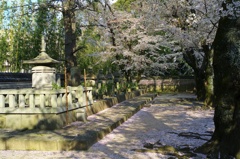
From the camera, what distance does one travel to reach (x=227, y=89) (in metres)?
4.39

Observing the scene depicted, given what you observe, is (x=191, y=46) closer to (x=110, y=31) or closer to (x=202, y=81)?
(x=202, y=81)

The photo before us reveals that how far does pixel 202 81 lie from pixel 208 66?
2.82 metres

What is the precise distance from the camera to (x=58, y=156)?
4926 mm

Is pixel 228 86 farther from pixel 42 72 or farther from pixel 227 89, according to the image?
pixel 42 72

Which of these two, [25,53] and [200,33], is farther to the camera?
[25,53]

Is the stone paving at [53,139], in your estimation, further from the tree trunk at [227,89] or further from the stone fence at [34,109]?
the tree trunk at [227,89]

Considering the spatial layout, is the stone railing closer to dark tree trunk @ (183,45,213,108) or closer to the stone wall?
dark tree trunk @ (183,45,213,108)

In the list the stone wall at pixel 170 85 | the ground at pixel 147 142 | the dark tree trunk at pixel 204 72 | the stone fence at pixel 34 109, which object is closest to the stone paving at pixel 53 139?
the ground at pixel 147 142

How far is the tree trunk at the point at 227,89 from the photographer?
4.28 metres

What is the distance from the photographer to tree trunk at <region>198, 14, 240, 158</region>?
14.0 feet

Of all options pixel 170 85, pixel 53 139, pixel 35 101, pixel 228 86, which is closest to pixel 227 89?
pixel 228 86

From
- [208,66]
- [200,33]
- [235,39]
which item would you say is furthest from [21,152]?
[200,33]

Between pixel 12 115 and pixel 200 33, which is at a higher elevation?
pixel 200 33

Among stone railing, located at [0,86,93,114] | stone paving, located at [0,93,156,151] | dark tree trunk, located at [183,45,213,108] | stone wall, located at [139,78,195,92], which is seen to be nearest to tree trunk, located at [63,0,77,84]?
stone railing, located at [0,86,93,114]
